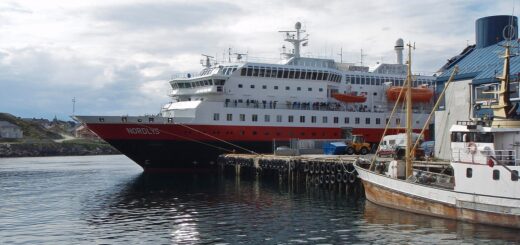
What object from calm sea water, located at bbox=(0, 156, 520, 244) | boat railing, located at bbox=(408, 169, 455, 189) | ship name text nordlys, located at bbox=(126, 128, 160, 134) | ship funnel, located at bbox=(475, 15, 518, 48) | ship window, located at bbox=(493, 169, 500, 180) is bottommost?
calm sea water, located at bbox=(0, 156, 520, 244)

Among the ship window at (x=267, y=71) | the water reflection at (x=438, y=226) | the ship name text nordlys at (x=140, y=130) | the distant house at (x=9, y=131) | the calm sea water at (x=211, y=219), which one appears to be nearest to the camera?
the water reflection at (x=438, y=226)

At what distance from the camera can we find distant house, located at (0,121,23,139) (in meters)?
127

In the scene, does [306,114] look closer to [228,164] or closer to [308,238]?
[228,164]

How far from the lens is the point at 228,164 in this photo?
48.8 meters

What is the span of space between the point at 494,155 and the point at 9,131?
12557 cm

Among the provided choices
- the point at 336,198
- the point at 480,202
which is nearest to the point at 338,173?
the point at 336,198

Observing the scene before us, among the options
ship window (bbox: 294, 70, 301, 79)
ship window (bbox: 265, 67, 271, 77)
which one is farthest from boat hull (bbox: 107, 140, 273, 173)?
ship window (bbox: 294, 70, 301, 79)

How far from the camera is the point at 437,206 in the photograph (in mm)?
24609

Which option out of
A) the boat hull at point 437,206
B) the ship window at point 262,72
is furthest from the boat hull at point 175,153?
the boat hull at point 437,206

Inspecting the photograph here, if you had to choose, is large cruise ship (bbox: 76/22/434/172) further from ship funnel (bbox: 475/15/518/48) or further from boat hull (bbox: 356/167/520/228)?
boat hull (bbox: 356/167/520/228)

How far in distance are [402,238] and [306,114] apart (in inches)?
1299

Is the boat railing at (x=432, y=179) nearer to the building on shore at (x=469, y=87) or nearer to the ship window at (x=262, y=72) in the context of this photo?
the building on shore at (x=469, y=87)

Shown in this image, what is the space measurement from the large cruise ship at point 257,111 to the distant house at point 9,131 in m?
86.2

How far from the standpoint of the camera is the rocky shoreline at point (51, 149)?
368 feet
